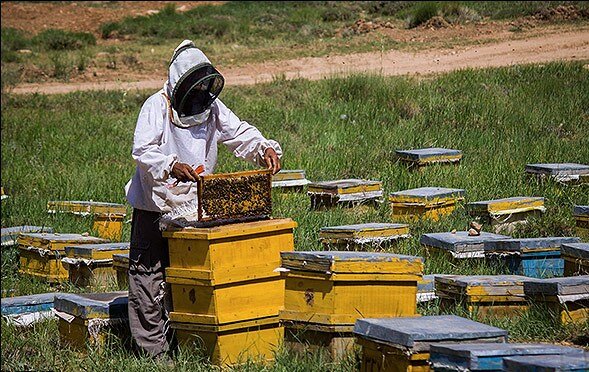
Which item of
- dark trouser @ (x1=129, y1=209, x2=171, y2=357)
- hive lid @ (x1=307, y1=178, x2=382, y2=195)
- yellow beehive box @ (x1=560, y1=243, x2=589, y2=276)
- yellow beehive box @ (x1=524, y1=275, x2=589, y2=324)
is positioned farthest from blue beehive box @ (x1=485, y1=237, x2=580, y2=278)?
dark trouser @ (x1=129, y1=209, x2=171, y2=357)

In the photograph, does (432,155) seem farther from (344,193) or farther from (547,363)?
(547,363)

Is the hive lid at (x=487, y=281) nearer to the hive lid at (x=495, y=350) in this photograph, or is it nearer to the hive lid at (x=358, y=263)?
the hive lid at (x=358, y=263)

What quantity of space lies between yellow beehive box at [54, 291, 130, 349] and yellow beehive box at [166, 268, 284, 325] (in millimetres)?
578

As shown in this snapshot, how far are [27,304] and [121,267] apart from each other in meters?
0.78

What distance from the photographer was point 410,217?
929 centimetres

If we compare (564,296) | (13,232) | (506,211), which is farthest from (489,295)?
(13,232)

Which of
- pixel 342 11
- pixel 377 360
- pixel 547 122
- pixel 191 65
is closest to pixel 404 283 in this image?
pixel 377 360

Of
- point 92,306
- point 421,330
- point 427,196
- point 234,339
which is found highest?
point 427,196

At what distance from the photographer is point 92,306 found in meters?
6.43

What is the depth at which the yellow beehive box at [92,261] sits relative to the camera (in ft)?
26.0

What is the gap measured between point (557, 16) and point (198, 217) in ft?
48.2

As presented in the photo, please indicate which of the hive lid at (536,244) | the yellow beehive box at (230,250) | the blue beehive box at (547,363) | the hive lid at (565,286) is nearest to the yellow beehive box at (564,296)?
the hive lid at (565,286)

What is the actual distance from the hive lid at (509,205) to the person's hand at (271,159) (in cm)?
307

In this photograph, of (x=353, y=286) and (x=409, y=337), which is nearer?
(x=409, y=337)
